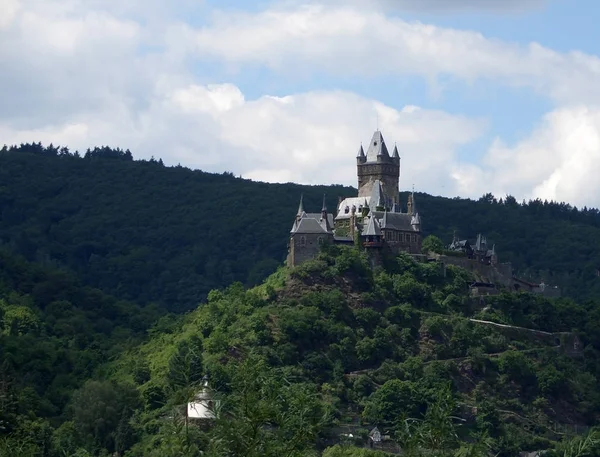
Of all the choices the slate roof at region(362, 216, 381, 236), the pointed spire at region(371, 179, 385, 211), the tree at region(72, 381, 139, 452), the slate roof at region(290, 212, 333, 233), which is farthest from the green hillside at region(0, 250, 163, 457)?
the slate roof at region(362, 216, 381, 236)

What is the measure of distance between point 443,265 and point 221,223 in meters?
91.1

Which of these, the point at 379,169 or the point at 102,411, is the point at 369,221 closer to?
the point at 379,169

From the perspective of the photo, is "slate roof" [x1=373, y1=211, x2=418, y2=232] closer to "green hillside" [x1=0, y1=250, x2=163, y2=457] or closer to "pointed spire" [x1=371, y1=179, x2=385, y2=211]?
"pointed spire" [x1=371, y1=179, x2=385, y2=211]

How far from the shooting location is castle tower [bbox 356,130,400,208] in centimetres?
10706

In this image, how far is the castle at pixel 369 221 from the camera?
98.1 m

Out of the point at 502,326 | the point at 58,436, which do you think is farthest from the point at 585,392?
the point at 58,436

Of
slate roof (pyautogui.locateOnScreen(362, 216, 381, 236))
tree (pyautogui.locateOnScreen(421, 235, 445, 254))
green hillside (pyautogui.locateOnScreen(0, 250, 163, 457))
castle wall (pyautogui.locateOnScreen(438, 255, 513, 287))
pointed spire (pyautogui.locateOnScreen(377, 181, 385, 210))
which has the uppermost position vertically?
pointed spire (pyautogui.locateOnScreen(377, 181, 385, 210))

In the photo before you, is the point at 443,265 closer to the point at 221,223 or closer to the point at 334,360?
the point at 334,360

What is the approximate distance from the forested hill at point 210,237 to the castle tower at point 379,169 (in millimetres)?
54974

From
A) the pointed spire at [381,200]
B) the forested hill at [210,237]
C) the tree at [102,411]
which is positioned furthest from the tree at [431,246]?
the forested hill at [210,237]

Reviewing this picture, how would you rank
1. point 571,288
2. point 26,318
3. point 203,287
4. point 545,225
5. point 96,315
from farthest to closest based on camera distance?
1. point 545,225
2. point 203,287
3. point 571,288
4. point 96,315
5. point 26,318

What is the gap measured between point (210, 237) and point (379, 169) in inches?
3251

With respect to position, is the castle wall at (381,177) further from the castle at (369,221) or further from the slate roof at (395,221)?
the slate roof at (395,221)

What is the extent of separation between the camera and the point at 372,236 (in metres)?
98.0
